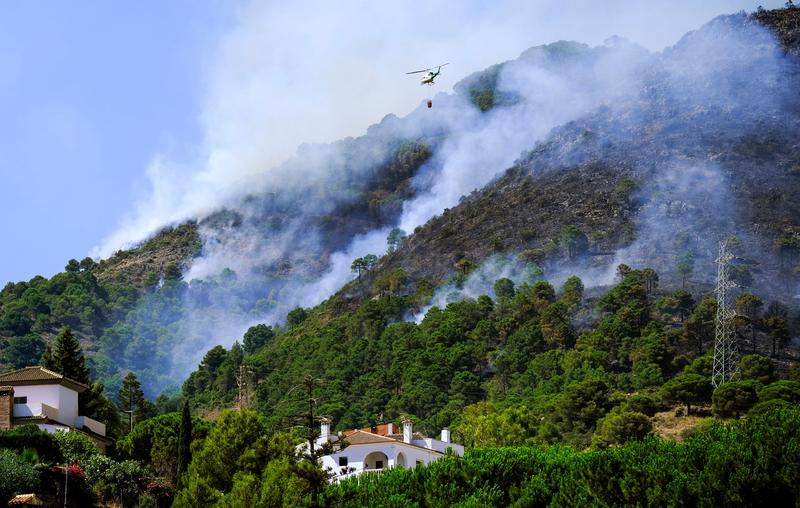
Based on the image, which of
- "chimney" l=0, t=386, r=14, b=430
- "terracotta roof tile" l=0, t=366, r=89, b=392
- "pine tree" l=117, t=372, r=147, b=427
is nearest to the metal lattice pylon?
"pine tree" l=117, t=372, r=147, b=427

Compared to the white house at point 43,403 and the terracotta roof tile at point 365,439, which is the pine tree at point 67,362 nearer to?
the white house at point 43,403

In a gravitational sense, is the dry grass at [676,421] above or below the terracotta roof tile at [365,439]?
above

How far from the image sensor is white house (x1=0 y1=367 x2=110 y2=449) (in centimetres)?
6366

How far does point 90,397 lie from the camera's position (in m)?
72.3

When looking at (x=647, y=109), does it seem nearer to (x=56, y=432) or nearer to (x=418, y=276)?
(x=418, y=276)

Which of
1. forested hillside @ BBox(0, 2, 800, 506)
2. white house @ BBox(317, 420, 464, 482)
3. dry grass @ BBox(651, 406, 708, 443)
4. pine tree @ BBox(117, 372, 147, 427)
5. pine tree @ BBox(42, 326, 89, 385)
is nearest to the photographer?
forested hillside @ BBox(0, 2, 800, 506)

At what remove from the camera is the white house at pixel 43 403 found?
209 feet

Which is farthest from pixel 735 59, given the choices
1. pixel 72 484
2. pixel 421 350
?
pixel 72 484

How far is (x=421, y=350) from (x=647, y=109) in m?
79.8

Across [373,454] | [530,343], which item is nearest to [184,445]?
[373,454]

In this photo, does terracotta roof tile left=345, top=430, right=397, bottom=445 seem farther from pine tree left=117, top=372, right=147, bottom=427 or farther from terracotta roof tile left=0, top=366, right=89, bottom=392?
pine tree left=117, top=372, right=147, bottom=427

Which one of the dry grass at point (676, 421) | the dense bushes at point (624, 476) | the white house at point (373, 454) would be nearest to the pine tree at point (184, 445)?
the white house at point (373, 454)

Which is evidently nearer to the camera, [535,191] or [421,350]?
[421,350]

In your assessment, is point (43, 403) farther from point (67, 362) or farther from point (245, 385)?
point (245, 385)
